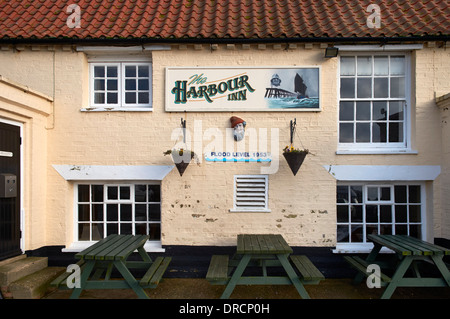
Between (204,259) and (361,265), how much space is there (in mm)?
2846

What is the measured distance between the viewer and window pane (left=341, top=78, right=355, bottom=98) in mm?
5988

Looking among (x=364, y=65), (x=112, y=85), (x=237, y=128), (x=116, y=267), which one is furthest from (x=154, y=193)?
(x=364, y=65)

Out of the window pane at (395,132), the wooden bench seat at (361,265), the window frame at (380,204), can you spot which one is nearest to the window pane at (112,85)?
the window frame at (380,204)

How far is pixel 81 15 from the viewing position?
21.0ft

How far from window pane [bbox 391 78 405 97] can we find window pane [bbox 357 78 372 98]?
1.59ft

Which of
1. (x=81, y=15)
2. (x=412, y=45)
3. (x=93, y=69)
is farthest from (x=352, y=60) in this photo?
(x=81, y=15)

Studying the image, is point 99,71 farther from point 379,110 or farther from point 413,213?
point 413,213

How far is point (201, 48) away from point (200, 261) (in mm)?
4242

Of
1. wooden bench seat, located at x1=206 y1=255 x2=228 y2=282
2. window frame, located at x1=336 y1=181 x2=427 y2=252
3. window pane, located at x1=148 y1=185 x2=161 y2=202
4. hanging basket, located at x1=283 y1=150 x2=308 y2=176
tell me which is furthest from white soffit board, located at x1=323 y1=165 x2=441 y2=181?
window pane, located at x1=148 y1=185 x2=161 y2=202

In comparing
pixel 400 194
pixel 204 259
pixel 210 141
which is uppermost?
pixel 210 141

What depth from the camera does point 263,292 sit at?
5.05 m

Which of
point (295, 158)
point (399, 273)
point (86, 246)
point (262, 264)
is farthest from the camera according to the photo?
point (86, 246)

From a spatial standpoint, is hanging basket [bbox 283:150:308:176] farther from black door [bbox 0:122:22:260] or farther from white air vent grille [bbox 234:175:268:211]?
black door [bbox 0:122:22:260]

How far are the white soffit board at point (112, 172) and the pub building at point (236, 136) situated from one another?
0.03m
